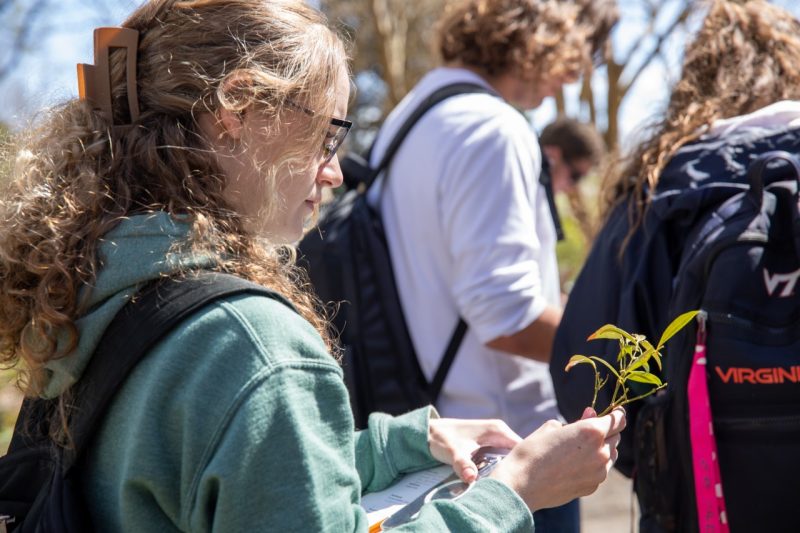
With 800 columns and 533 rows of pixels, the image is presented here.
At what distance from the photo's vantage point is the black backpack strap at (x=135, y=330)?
1.14 meters

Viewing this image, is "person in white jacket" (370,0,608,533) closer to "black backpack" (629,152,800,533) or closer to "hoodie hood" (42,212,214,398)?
"black backpack" (629,152,800,533)

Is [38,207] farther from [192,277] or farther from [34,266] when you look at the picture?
[192,277]

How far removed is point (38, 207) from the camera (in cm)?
127

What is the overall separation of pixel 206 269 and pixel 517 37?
5.26 ft

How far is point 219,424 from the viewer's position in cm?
109

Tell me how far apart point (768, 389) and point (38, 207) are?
1.38 metres

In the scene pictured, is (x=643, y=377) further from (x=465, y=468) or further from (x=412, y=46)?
(x=412, y=46)

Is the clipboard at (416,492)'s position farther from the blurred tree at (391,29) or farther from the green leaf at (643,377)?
the blurred tree at (391,29)

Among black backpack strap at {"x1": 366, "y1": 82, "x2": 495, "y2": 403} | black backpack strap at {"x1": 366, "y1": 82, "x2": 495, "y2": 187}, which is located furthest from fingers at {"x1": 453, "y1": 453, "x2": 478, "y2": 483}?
black backpack strap at {"x1": 366, "y1": 82, "x2": 495, "y2": 187}

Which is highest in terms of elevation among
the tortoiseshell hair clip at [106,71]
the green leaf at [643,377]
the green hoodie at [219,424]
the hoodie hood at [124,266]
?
the tortoiseshell hair clip at [106,71]

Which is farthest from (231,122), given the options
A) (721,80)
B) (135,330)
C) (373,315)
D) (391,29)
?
(391,29)

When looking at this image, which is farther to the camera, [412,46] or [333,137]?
[412,46]

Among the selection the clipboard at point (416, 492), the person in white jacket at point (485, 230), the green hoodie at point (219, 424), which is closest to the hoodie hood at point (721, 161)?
the person in white jacket at point (485, 230)

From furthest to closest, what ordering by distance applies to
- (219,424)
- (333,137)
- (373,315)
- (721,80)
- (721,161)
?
(373,315) < (721,80) < (721,161) < (333,137) < (219,424)
